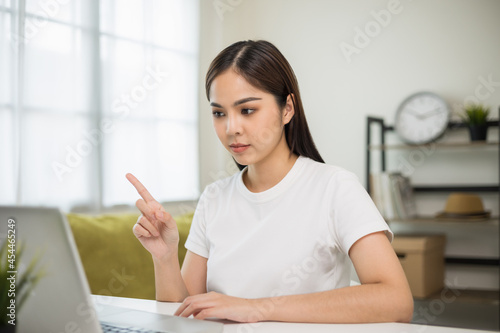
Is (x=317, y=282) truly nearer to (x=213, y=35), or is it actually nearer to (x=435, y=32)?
(x=435, y=32)

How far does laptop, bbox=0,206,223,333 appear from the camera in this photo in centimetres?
62

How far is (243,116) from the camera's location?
1272mm

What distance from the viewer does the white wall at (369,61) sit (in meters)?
3.55

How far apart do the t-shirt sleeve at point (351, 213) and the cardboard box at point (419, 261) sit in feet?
6.83

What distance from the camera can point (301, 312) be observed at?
1003 mm

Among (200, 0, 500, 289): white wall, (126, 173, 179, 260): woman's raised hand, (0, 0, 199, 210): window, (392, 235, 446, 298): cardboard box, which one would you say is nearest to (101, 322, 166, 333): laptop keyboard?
(126, 173, 179, 260): woman's raised hand

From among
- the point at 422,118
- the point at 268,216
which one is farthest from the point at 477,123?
the point at 268,216

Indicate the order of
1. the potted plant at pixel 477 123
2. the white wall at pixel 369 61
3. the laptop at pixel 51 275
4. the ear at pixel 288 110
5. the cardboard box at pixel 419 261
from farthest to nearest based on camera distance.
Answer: the white wall at pixel 369 61 < the potted plant at pixel 477 123 < the cardboard box at pixel 419 261 < the ear at pixel 288 110 < the laptop at pixel 51 275

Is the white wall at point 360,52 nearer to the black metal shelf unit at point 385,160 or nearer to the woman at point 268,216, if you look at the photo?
the black metal shelf unit at point 385,160

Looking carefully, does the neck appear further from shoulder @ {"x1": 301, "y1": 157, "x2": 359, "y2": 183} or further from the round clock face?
the round clock face

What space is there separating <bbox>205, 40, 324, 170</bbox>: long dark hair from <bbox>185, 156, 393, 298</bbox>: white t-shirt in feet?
0.32

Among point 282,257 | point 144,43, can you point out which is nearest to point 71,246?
point 282,257

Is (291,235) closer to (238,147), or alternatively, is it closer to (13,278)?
(238,147)

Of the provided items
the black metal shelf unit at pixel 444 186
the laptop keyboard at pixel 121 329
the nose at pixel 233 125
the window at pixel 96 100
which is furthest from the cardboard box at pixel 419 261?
the laptop keyboard at pixel 121 329
